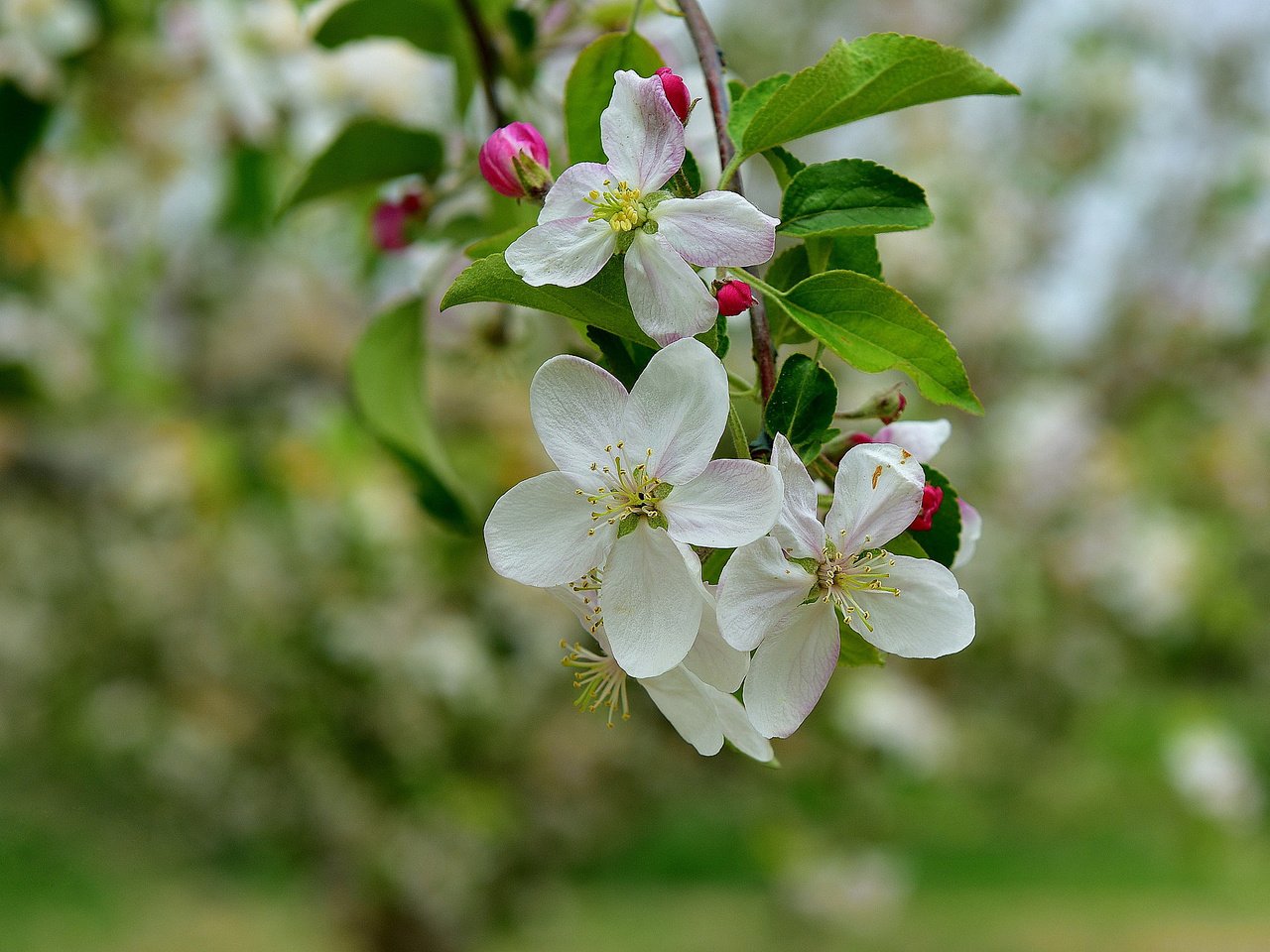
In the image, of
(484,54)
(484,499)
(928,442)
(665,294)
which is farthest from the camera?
(484,499)

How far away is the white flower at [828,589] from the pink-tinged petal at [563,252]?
98 millimetres

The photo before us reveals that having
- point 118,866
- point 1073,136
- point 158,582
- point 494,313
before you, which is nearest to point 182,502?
point 158,582

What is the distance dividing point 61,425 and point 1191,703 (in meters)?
3.36

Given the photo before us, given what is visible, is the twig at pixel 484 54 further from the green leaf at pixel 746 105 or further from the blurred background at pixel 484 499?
the blurred background at pixel 484 499

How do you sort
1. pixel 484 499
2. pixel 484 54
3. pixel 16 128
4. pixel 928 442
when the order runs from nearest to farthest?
pixel 928 442 → pixel 484 54 → pixel 16 128 → pixel 484 499

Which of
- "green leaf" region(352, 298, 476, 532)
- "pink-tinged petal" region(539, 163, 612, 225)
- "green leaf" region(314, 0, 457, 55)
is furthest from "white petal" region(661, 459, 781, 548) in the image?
"green leaf" region(314, 0, 457, 55)

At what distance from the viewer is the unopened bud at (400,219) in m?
0.84

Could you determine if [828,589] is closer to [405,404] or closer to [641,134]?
[641,134]

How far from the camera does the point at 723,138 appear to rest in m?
0.48

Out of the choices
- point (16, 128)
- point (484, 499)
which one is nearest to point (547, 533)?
point (16, 128)

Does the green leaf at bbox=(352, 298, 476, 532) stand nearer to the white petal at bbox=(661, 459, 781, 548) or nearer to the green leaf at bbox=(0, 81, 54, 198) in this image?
the white petal at bbox=(661, 459, 781, 548)

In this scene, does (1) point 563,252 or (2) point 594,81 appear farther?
(2) point 594,81

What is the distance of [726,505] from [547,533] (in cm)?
8

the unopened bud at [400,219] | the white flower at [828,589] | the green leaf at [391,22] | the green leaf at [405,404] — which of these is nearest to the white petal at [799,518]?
the white flower at [828,589]
